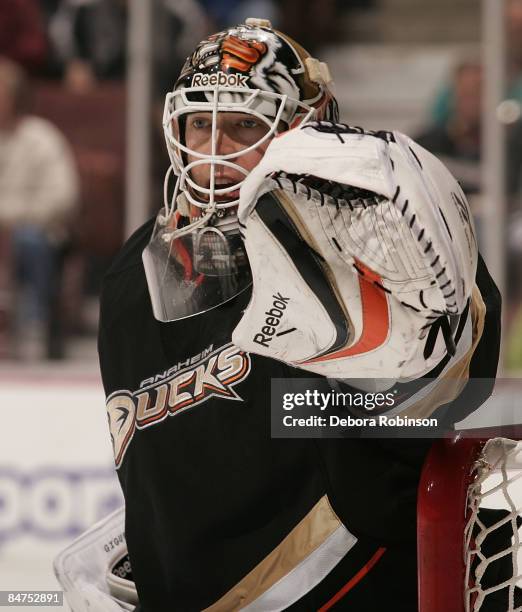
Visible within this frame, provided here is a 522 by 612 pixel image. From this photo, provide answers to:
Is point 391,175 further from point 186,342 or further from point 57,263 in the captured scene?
point 57,263

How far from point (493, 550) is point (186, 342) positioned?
0.43 m

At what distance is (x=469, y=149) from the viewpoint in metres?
3.64

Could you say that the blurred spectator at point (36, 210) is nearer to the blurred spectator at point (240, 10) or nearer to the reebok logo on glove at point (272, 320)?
the blurred spectator at point (240, 10)

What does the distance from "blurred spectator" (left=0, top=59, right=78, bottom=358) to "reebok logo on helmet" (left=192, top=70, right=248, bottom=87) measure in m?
2.19

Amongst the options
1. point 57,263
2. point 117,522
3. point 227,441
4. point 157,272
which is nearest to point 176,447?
point 227,441

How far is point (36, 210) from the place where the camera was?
148 inches

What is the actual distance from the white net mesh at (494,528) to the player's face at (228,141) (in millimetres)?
459

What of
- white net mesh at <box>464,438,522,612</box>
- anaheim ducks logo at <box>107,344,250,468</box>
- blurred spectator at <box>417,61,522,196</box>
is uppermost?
blurred spectator at <box>417,61,522,196</box>

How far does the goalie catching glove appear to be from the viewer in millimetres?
1012

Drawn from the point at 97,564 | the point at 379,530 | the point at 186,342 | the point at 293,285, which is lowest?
the point at 97,564

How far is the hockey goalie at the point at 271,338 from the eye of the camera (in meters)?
1.04

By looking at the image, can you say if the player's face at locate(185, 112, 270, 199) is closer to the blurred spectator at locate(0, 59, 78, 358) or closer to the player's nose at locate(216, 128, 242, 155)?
the player's nose at locate(216, 128, 242, 155)

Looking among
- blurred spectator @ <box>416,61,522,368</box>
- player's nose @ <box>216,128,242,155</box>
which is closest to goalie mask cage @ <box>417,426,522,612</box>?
player's nose @ <box>216,128,242,155</box>

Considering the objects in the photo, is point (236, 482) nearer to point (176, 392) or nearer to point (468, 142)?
point (176, 392)
